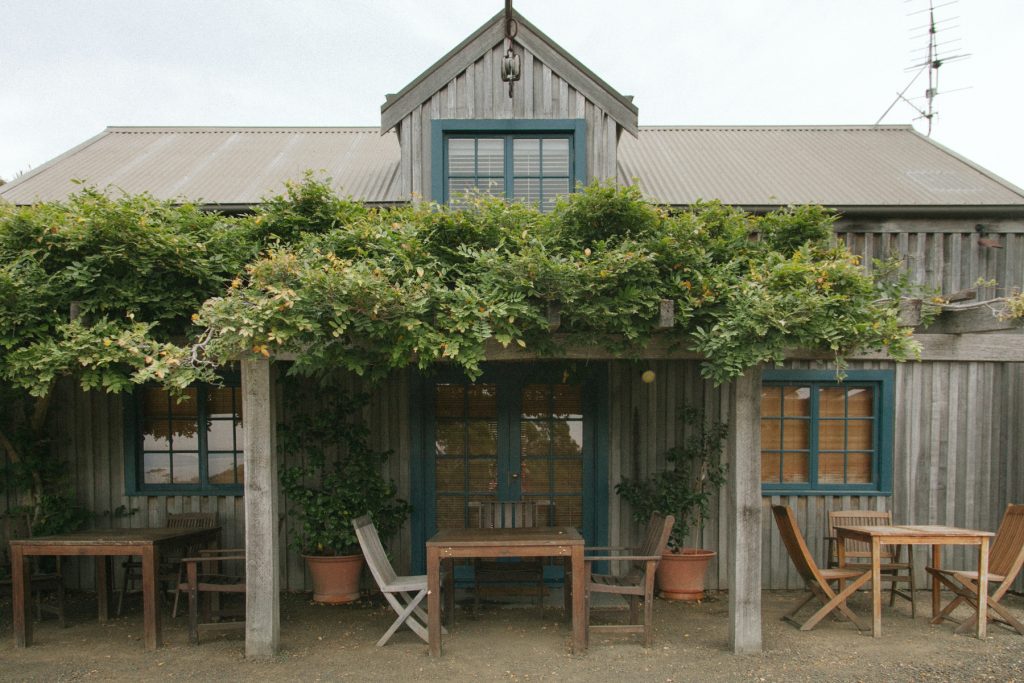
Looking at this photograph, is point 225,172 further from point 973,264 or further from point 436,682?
point 973,264

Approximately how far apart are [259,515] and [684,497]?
3792 millimetres

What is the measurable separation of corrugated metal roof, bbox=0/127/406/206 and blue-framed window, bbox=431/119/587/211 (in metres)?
0.72

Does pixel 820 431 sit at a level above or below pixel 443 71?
below

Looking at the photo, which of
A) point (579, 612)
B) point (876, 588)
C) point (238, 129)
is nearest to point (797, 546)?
point (876, 588)

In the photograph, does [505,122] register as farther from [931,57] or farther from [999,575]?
[931,57]

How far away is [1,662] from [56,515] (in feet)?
6.49

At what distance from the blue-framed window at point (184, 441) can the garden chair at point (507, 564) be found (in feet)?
8.50

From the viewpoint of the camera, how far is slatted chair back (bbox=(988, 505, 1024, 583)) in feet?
20.6

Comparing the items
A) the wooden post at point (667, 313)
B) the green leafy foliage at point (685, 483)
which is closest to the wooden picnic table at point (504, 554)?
the green leafy foliage at point (685, 483)

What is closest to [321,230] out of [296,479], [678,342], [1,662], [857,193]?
[296,479]

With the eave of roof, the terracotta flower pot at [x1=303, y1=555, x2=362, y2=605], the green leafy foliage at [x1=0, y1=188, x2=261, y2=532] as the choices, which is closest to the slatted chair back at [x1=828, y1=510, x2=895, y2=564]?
the eave of roof

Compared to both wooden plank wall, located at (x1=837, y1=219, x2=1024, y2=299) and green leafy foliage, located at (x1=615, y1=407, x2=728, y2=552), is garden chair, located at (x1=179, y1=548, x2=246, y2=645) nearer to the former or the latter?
green leafy foliage, located at (x1=615, y1=407, x2=728, y2=552)

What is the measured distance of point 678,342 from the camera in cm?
565

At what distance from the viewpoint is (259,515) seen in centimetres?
565
